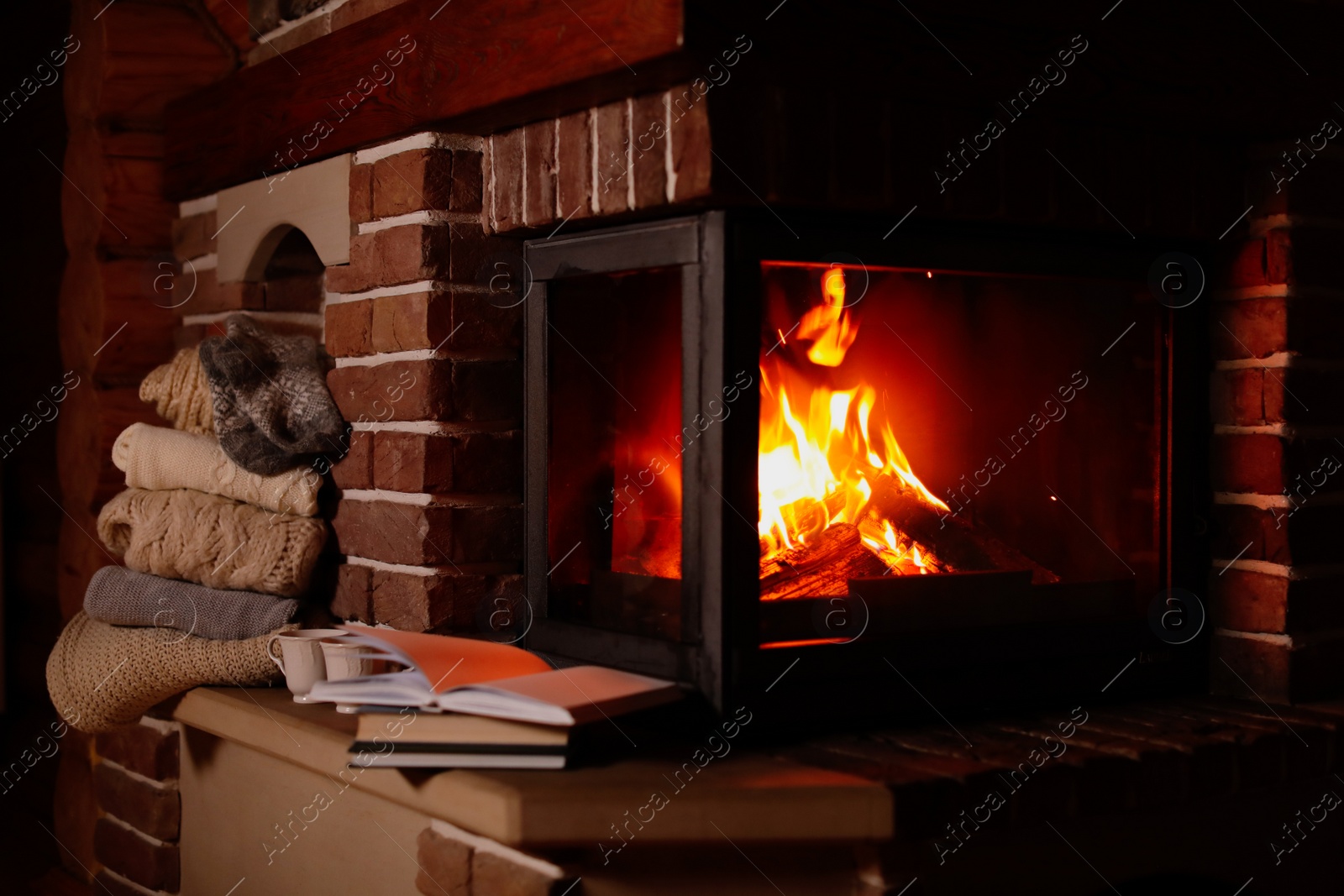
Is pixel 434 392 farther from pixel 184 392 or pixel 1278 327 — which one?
pixel 1278 327

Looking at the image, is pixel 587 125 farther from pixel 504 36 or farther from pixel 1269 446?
pixel 1269 446

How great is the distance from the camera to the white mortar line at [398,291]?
6.09ft

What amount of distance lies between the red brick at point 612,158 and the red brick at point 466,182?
0.89 ft

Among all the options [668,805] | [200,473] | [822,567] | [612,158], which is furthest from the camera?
[200,473]

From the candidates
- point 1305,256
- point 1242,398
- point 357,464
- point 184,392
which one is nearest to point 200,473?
point 184,392

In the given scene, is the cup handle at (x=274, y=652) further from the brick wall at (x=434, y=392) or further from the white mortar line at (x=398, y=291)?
the white mortar line at (x=398, y=291)

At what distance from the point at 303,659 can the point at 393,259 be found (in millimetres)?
576

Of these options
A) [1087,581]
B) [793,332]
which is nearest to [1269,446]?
[1087,581]

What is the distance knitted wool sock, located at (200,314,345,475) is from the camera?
2.01 m

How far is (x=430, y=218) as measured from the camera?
6.11 ft

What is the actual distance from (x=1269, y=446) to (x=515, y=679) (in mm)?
1133

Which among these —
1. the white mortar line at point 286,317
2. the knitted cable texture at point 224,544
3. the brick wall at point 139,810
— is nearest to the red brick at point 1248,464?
the knitted cable texture at point 224,544

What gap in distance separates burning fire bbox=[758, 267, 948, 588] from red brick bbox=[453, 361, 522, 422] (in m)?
0.39

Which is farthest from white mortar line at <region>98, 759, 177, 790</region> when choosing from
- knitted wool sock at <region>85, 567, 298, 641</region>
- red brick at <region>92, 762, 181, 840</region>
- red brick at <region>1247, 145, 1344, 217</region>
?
red brick at <region>1247, 145, 1344, 217</region>
